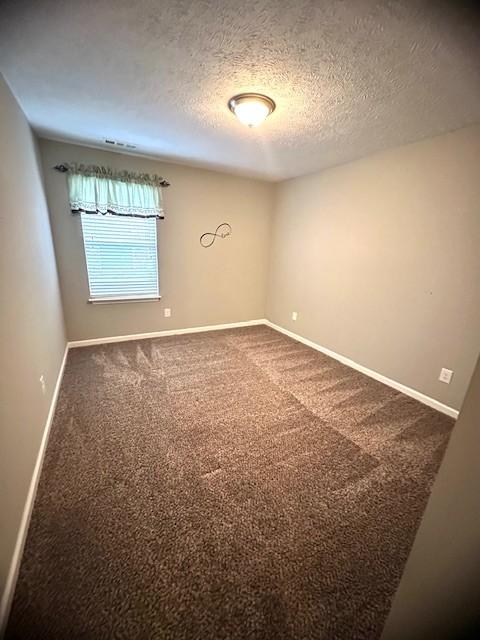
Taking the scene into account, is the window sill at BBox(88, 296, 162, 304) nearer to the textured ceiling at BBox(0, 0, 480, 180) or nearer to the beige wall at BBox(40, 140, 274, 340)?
the beige wall at BBox(40, 140, 274, 340)

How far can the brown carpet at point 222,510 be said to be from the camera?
3.19 ft

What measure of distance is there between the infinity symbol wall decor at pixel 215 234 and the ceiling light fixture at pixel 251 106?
1.94m

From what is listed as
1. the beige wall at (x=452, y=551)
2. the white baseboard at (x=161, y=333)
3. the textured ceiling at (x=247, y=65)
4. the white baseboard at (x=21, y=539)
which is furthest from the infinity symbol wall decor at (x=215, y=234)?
the beige wall at (x=452, y=551)

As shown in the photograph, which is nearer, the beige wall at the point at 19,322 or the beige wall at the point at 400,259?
the beige wall at the point at 19,322

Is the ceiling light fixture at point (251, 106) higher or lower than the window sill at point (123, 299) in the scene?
higher

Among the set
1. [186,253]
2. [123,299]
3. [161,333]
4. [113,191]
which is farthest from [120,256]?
[161,333]

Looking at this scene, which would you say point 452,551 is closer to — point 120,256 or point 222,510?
point 222,510

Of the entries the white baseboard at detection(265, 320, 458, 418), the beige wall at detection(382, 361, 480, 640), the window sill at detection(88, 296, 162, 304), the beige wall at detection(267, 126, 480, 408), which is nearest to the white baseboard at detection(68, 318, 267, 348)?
the window sill at detection(88, 296, 162, 304)

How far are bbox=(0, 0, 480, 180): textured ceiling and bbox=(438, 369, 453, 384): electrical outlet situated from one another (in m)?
1.97

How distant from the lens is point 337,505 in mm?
1400

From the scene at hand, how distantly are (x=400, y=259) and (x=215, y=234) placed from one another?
2.42 metres

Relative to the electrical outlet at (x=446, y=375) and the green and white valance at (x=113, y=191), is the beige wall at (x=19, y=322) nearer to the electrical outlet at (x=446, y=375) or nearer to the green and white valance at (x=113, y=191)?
the green and white valance at (x=113, y=191)

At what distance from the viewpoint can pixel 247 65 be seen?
135 centimetres

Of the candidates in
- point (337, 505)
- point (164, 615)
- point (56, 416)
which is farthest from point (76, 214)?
point (337, 505)
